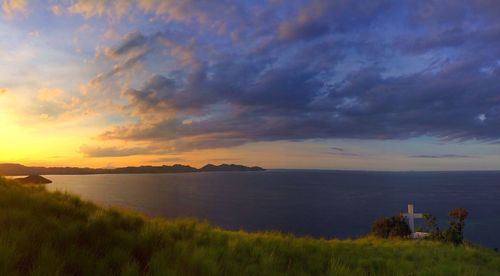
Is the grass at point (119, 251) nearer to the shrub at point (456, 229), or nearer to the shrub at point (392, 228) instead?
the shrub at point (456, 229)

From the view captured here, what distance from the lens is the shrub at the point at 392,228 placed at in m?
23.0

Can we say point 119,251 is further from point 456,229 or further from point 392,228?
point 392,228

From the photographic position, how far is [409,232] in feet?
75.8

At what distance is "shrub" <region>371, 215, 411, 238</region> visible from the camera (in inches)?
907

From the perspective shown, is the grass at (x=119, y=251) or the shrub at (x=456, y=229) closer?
the grass at (x=119, y=251)

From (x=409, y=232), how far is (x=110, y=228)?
20.5 metres

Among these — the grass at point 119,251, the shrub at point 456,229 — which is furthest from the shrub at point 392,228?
the grass at point 119,251

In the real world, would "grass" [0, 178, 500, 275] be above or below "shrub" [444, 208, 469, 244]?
above

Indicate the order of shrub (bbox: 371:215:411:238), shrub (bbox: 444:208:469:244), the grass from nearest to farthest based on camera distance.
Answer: the grass, shrub (bbox: 444:208:469:244), shrub (bbox: 371:215:411:238)

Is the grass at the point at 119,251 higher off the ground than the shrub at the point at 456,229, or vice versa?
the grass at the point at 119,251

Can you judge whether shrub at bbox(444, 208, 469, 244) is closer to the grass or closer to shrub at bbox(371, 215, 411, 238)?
shrub at bbox(371, 215, 411, 238)

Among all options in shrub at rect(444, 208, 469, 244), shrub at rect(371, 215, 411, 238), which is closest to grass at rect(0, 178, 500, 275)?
shrub at rect(444, 208, 469, 244)

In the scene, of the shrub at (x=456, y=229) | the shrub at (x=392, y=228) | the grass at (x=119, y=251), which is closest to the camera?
the grass at (x=119, y=251)

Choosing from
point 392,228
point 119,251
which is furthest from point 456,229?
point 119,251
